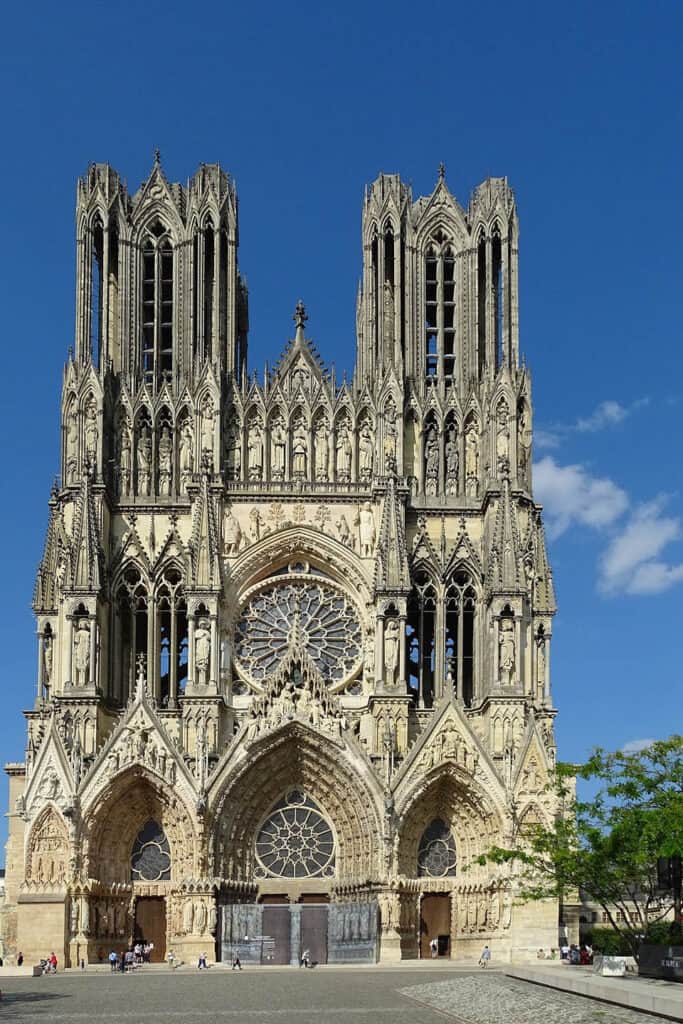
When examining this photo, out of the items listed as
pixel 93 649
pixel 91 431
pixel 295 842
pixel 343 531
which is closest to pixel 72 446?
pixel 91 431

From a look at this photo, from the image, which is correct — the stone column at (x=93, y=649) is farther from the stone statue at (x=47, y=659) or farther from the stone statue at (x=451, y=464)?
the stone statue at (x=451, y=464)

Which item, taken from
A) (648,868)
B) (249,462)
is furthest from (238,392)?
(648,868)

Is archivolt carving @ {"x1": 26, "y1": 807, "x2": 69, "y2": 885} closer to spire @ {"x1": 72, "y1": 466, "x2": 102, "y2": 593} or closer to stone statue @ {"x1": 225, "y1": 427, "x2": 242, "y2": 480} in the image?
spire @ {"x1": 72, "y1": 466, "x2": 102, "y2": 593}

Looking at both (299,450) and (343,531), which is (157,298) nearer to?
(299,450)

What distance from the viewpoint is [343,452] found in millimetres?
56219

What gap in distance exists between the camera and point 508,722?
52250 mm

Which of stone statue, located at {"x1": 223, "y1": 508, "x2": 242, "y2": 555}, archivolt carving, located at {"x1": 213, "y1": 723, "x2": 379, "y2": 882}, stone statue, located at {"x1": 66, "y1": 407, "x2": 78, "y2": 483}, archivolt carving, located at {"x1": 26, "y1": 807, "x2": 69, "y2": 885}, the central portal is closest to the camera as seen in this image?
archivolt carving, located at {"x1": 26, "y1": 807, "x2": 69, "y2": 885}

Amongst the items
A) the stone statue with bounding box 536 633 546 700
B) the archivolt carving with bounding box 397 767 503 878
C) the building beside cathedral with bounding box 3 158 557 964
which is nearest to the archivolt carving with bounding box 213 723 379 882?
the building beside cathedral with bounding box 3 158 557 964

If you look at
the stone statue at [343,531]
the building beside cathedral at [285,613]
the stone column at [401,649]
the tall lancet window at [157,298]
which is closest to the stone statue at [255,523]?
→ the building beside cathedral at [285,613]

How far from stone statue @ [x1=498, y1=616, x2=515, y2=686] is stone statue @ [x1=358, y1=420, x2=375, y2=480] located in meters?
6.92

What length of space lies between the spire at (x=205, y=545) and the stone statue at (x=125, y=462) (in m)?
2.72

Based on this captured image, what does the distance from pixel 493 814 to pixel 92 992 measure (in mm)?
17696

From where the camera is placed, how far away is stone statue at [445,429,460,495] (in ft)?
184

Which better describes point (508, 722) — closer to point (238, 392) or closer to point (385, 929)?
point (385, 929)
